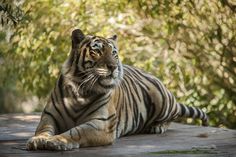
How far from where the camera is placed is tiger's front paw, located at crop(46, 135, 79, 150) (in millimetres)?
4902

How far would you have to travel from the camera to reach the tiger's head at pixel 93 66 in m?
5.25

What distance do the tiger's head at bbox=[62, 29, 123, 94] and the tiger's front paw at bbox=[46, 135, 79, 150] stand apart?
1.54ft

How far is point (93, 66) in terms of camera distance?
5.29 metres

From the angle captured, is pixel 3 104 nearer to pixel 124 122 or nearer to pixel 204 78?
pixel 204 78

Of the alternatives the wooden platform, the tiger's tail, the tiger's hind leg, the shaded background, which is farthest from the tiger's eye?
the shaded background

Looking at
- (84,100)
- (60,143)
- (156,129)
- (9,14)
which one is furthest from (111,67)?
(156,129)

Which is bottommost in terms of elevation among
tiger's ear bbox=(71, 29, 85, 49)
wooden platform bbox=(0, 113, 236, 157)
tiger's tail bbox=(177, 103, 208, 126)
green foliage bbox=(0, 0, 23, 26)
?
wooden platform bbox=(0, 113, 236, 157)

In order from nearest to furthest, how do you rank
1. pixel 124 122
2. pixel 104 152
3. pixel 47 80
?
1. pixel 104 152
2. pixel 124 122
3. pixel 47 80

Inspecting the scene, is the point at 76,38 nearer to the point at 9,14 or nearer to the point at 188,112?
the point at 9,14

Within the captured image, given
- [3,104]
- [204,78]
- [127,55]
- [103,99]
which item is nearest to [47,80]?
[127,55]

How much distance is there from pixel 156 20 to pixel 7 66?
2.44 meters

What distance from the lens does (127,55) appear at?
9102 mm

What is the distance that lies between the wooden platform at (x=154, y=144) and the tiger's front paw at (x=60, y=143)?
6cm

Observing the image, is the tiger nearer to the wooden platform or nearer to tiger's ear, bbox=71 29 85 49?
tiger's ear, bbox=71 29 85 49
